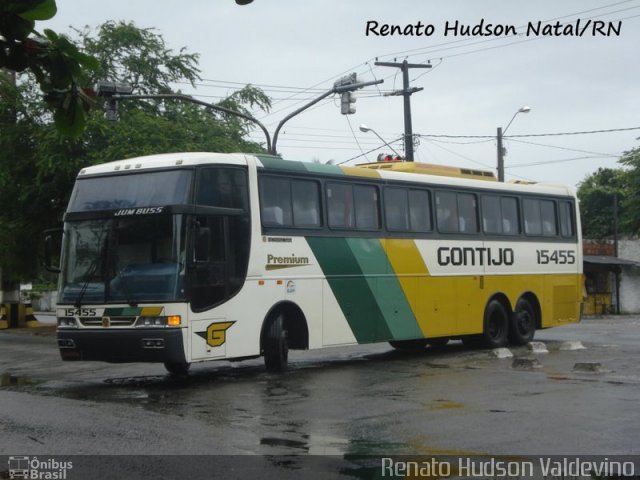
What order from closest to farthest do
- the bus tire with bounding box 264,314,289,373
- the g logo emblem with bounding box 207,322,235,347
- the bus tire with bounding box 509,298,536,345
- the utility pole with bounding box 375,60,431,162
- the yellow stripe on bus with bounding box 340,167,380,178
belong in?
the g logo emblem with bounding box 207,322,235,347 < the bus tire with bounding box 264,314,289,373 < the yellow stripe on bus with bounding box 340,167,380,178 < the bus tire with bounding box 509,298,536,345 < the utility pole with bounding box 375,60,431,162

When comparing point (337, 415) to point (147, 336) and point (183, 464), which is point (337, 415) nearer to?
point (183, 464)

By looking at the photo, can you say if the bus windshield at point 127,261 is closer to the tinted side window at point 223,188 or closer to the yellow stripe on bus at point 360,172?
the tinted side window at point 223,188

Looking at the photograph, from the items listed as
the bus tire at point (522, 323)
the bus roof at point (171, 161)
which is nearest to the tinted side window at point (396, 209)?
the bus roof at point (171, 161)

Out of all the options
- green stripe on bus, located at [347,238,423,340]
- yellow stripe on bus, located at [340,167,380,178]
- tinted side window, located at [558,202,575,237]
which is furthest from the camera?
tinted side window, located at [558,202,575,237]

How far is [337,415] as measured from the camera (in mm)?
10656

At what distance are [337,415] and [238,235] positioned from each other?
192 inches

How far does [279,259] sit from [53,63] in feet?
39.0

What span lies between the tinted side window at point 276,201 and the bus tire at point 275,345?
1.54m

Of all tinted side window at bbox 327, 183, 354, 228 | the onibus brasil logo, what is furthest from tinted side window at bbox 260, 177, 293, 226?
the onibus brasil logo

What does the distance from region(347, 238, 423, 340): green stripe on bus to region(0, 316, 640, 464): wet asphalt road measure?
0.66m

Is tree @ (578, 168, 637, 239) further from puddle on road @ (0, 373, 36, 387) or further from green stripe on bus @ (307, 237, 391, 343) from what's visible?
puddle on road @ (0, 373, 36, 387)

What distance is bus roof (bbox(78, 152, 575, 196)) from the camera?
14672 mm

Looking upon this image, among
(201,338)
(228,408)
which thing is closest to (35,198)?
(201,338)

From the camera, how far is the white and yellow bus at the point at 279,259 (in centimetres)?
1405
